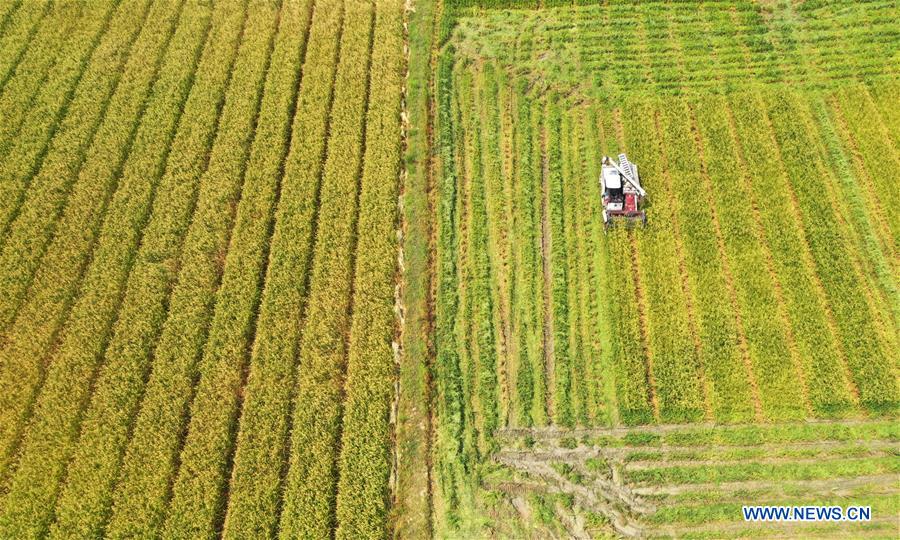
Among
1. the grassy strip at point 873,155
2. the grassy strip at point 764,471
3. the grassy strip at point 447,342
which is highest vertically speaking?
the grassy strip at point 873,155

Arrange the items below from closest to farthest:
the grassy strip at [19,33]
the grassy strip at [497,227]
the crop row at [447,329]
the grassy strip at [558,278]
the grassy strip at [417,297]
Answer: the grassy strip at [417,297], the crop row at [447,329], the grassy strip at [558,278], the grassy strip at [497,227], the grassy strip at [19,33]

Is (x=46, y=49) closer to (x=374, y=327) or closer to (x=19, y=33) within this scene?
(x=19, y=33)

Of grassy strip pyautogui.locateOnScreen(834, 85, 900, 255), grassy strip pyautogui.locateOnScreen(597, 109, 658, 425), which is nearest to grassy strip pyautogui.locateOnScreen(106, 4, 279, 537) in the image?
grassy strip pyautogui.locateOnScreen(597, 109, 658, 425)

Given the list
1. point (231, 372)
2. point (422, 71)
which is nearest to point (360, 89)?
point (422, 71)

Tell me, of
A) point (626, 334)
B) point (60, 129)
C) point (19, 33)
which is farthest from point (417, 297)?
point (19, 33)

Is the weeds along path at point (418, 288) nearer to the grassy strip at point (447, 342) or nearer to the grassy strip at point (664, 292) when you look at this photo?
the grassy strip at point (447, 342)

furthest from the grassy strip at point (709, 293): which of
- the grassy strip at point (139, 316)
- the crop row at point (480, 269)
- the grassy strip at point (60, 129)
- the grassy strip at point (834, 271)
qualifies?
the grassy strip at point (60, 129)

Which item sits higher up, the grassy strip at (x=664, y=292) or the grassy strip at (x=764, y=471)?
the grassy strip at (x=664, y=292)
